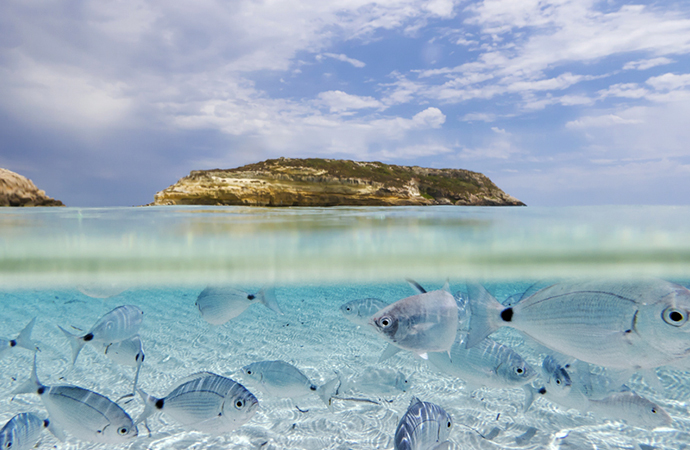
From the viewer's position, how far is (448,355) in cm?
262

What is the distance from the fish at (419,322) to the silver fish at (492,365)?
2.56ft

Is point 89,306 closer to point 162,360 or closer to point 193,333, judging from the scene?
point 193,333

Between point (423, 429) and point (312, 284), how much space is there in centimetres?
1057

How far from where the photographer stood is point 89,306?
14844 mm

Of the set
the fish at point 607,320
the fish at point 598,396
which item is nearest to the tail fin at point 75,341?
the fish at point 607,320

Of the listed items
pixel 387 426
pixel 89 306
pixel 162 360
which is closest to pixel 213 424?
pixel 387 426

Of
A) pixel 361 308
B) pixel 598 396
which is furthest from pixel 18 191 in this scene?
pixel 598 396

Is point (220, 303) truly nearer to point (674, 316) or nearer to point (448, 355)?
point (448, 355)

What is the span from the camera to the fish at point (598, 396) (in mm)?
2814

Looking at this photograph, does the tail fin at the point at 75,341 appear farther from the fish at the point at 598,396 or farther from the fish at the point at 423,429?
the fish at the point at 598,396

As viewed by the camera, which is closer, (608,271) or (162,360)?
(162,360)

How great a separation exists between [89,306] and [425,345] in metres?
17.6

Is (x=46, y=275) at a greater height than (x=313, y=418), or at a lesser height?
greater

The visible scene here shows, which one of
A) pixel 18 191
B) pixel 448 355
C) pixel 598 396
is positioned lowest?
pixel 598 396
